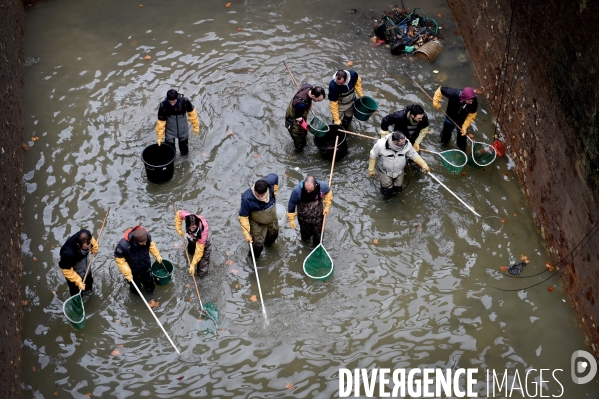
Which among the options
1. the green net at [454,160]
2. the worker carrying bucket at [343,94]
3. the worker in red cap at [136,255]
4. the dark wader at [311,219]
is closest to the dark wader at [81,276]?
the worker in red cap at [136,255]

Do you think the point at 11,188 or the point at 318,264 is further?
the point at 11,188

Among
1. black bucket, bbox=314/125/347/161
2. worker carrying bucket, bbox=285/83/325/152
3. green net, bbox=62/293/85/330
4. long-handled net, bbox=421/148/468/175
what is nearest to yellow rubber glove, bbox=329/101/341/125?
black bucket, bbox=314/125/347/161

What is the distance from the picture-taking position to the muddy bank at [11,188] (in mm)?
9680

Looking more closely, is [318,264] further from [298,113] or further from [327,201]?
[298,113]

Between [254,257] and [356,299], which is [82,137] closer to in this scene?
[254,257]

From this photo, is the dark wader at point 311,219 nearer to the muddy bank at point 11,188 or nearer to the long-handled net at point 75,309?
the long-handled net at point 75,309

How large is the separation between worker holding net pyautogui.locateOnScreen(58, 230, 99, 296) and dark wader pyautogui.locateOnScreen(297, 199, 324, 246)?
3.33m

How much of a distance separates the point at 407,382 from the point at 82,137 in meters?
8.09

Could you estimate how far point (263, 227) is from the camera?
1080cm

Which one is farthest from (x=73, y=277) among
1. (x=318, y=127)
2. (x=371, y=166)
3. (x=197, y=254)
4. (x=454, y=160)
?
(x=454, y=160)

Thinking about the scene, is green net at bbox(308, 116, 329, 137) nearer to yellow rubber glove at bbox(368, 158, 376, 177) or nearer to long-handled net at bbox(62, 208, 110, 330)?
yellow rubber glove at bbox(368, 158, 376, 177)

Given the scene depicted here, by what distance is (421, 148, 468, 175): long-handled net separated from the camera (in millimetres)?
11664

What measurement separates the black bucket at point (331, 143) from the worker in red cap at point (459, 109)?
6.18ft

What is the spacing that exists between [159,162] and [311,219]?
348cm
